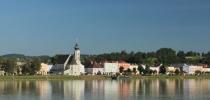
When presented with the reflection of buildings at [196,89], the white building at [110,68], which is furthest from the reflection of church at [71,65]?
the reflection of buildings at [196,89]

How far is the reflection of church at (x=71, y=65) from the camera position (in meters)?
120

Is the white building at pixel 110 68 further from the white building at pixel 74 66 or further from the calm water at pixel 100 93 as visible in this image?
the calm water at pixel 100 93

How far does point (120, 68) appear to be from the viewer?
457 feet

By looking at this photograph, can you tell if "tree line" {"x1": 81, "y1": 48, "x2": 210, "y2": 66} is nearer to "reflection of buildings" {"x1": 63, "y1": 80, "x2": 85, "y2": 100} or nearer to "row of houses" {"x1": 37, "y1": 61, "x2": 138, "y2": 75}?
"row of houses" {"x1": 37, "y1": 61, "x2": 138, "y2": 75}

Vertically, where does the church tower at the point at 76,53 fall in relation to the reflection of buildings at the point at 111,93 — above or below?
above

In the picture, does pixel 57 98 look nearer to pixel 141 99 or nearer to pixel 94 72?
pixel 141 99

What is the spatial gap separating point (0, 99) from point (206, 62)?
149 m

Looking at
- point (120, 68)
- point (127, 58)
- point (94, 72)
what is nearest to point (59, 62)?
point (94, 72)

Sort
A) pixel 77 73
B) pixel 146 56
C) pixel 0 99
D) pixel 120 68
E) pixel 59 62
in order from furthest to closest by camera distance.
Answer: pixel 146 56
pixel 120 68
pixel 59 62
pixel 77 73
pixel 0 99

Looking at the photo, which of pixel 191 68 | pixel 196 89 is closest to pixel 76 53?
pixel 191 68

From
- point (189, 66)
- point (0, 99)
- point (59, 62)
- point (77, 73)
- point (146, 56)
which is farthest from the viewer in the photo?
point (146, 56)

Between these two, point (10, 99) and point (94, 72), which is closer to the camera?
point (10, 99)

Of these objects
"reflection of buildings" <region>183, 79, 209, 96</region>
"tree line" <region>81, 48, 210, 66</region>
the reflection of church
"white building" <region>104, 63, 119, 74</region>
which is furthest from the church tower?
"reflection of buildings" <region>183, 79, 209, 96</region>

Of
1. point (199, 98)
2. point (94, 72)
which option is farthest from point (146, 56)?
point (199, 98)
